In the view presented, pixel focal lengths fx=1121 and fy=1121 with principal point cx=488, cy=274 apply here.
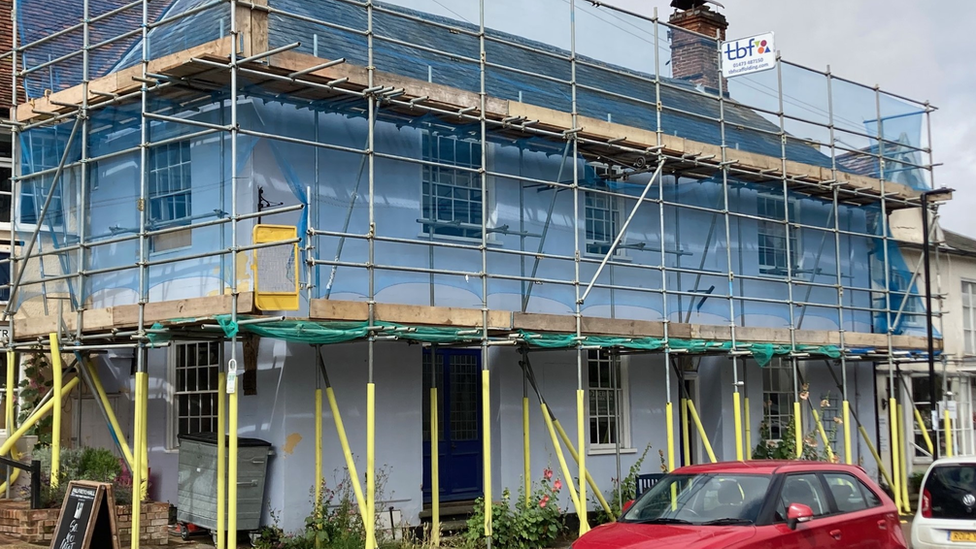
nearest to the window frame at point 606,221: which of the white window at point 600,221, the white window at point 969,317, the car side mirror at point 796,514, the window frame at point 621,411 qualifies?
the white window at point 600,221

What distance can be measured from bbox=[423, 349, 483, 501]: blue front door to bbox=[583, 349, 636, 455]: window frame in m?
1.88

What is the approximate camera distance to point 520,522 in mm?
14094

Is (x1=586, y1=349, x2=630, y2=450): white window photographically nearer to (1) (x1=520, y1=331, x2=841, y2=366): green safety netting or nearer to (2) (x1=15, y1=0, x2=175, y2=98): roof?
(1) (x1=520, y1=331, x2=841, y2=366): green safety netting

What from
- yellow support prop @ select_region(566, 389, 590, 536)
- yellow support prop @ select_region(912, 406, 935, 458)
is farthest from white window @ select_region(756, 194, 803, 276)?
yellow support prop @ select_region(566, 389, 590, 536)

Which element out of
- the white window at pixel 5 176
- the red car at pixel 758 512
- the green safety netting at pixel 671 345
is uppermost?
the white window at pixel 5 176

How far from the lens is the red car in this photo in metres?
9.43

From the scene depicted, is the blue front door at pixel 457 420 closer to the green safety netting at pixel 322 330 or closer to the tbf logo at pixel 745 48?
the green safety netting at pixel 322 330

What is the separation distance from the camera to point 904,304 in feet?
69.3

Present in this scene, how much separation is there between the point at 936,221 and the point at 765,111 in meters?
5.68

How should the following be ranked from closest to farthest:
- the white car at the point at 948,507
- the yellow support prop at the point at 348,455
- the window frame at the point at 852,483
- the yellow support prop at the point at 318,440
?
the window frame at the point at 852,483 < the white car at the point at 948,507 < the yellow support prop at the point at 348,455 < the yellow support prop at the point at 318,440

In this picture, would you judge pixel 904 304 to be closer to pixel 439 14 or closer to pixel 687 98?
pixel 687 98

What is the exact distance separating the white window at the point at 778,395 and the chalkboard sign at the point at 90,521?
478 inches

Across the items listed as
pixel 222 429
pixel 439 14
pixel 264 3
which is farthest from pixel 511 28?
pixel 222 429

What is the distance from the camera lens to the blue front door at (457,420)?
1559 centimetres
